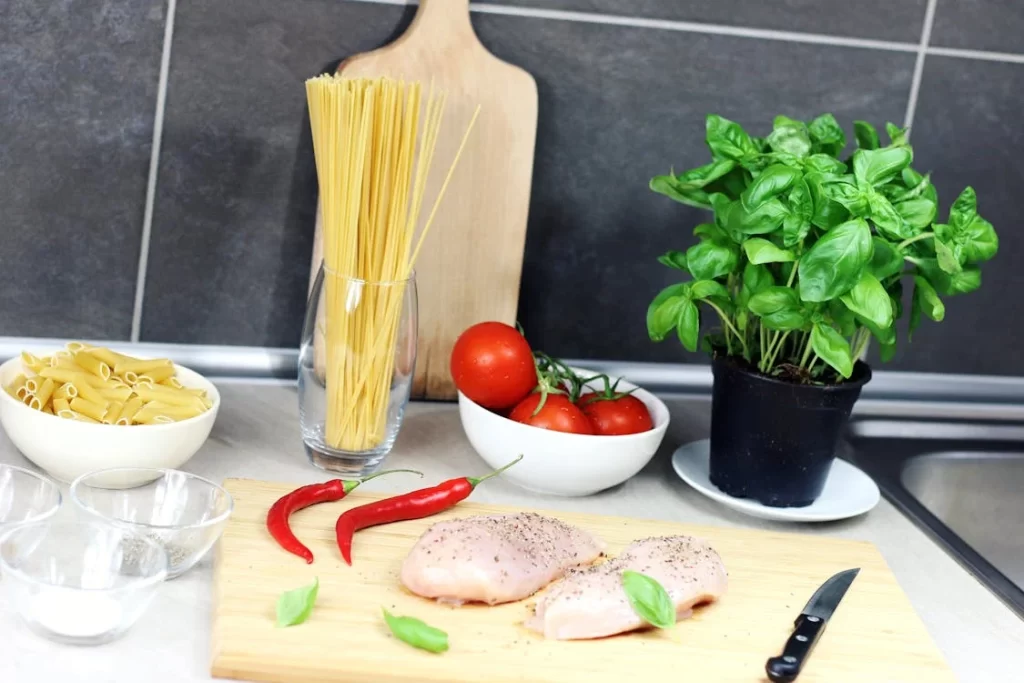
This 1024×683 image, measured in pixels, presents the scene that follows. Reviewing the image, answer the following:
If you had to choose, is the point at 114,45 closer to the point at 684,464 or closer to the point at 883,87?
the point at 684,464

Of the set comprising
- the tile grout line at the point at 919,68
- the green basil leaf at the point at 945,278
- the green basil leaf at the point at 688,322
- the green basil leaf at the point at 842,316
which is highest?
the tile grout line at the point at 919,68

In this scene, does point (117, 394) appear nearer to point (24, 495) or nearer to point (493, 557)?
point (24, 495)

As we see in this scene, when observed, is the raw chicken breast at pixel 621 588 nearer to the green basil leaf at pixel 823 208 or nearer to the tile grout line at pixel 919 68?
the green basil leaf at pixel 823 208

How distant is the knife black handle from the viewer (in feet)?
2.79

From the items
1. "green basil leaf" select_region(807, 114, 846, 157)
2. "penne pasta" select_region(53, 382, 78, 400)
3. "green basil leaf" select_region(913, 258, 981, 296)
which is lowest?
"penne pasta" select_region(53, 382, 78, 400)

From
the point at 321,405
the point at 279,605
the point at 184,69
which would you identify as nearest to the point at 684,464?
the point at 321,405

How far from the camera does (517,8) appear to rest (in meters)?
1.29

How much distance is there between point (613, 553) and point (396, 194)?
37 cm

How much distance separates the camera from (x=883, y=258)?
1.03 meters

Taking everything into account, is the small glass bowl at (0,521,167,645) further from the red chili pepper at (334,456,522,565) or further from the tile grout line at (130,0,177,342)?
the tile grout line at (130,0,177,342)

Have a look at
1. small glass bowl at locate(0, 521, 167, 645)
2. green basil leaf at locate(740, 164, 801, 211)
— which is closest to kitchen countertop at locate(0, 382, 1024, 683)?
small glass bowl at locate(0, 521, 167, 645)

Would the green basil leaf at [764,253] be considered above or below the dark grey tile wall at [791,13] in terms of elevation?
below

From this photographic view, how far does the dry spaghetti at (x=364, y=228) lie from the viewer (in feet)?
3.40

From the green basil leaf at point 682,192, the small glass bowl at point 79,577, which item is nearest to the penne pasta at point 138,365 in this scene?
the small glass bowl at point 79,577
